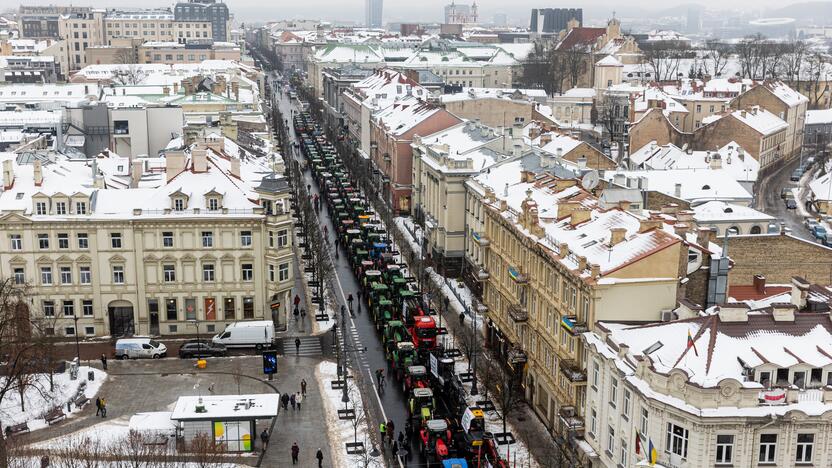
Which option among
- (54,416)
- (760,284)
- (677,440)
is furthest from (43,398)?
(760,284)

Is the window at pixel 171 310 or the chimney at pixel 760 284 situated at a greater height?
the chimney at pixel 760 284

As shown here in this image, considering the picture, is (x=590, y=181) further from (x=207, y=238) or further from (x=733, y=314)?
(x=207, y=238)

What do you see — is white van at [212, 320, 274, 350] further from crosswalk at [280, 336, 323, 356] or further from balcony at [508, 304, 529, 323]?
balcony at [508, 304, 529, 323]

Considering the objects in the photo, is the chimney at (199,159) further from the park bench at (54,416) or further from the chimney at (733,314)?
the chimney at (733,314)

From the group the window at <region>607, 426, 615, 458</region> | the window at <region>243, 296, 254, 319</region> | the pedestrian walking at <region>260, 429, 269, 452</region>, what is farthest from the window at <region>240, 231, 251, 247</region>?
the window at <region>607, 426, 615, 458</region>

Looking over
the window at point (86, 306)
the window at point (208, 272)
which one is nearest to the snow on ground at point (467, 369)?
the window at point (208, 272)

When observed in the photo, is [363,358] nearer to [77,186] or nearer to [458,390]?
[458,390]
